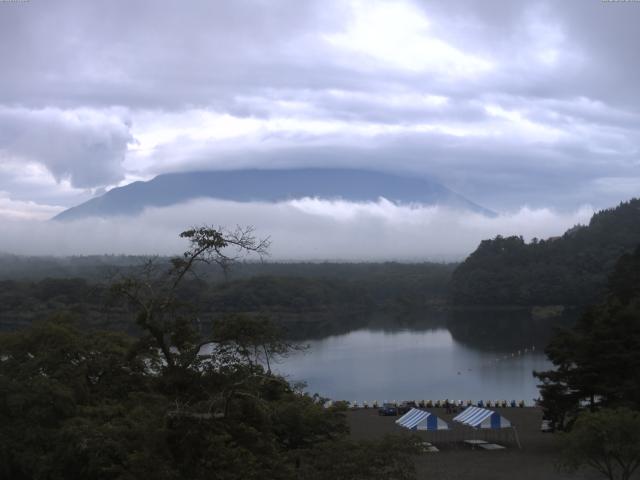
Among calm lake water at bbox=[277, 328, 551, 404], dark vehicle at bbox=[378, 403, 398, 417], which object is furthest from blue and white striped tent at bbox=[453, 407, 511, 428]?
calm lake water at bbox=[277, 328, 551, 404]

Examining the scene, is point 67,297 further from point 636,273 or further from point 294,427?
point 294,427

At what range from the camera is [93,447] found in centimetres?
729

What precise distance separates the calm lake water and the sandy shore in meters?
8.02

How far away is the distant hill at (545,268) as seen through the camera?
6738cm

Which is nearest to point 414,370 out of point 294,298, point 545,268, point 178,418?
point 178,418

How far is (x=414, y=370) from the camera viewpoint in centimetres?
3400

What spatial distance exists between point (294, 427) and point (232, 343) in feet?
13.6

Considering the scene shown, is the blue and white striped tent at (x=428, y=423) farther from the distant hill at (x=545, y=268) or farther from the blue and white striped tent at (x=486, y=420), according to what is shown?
the distant hill at (x=545, y=268)

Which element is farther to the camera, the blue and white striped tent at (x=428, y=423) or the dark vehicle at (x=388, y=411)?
the dark vehicle at (x=388, y=411)

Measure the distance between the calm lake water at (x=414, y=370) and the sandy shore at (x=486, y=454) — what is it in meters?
8.02

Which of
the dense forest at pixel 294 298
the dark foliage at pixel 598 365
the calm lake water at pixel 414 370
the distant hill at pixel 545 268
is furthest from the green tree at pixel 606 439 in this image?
the distant hill at pixel 545 268

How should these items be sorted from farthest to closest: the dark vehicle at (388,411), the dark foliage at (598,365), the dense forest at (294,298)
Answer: the dense forest at (294,298)
the dark vehicle at (388,411)
the dark foliage at (598,365)

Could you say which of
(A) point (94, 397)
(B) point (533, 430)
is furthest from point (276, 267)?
(A) point (94, 397)

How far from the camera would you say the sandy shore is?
1405 centimetres
